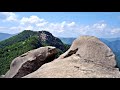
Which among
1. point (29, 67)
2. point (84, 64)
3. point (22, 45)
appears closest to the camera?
point (84, 64)

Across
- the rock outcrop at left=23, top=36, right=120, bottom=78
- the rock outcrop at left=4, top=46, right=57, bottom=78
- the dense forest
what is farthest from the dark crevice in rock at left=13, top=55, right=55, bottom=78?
the dense forest

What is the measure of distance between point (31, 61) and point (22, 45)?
2872 cm

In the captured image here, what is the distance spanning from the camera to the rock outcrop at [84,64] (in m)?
5.51

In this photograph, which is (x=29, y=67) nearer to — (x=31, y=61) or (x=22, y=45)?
(x=31, y=61)

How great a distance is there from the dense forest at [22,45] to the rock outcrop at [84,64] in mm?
11015

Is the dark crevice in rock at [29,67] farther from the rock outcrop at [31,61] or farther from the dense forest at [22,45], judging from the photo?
the dense forest at [22,45]

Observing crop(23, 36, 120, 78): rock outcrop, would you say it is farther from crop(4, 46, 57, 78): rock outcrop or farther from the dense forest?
the dense forest

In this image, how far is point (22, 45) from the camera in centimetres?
3681

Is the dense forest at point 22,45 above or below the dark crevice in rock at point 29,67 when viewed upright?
below

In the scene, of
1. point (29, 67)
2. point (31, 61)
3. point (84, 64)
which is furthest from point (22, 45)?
point (84, 64)

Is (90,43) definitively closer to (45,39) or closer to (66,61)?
(66,61)

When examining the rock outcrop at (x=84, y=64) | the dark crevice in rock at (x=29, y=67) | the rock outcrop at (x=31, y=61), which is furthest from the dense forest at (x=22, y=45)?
the rock outcrop at (x=84, y=64)

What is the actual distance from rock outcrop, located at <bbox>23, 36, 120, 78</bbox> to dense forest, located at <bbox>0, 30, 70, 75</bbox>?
11.0m
